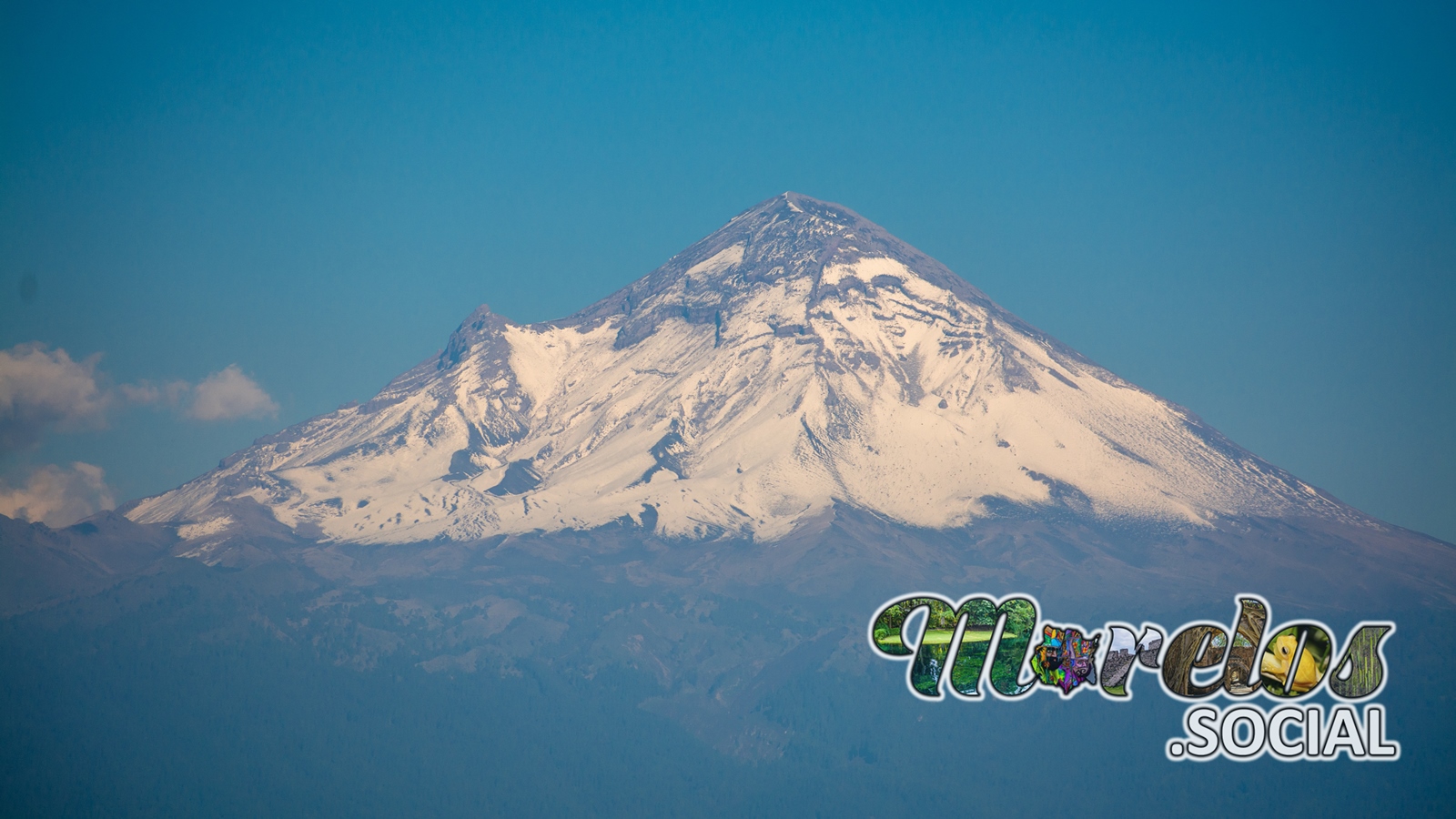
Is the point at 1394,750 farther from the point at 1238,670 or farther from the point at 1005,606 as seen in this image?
the point at 1005,606

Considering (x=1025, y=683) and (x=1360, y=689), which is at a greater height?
(x=1360, y=689)

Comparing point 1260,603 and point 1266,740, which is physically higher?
point 1260,603

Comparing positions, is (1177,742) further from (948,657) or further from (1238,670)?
(948,657)

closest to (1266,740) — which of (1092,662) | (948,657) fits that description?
(1092,662)

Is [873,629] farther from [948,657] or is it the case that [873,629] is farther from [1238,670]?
[1238,670]

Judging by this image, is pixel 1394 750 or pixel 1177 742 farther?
pixel 1177 742

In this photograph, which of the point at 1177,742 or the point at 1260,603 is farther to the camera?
the point at 1177,742

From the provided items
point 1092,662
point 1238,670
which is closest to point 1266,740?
point 1238,670

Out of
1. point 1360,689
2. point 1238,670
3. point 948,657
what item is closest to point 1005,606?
point 948,657
